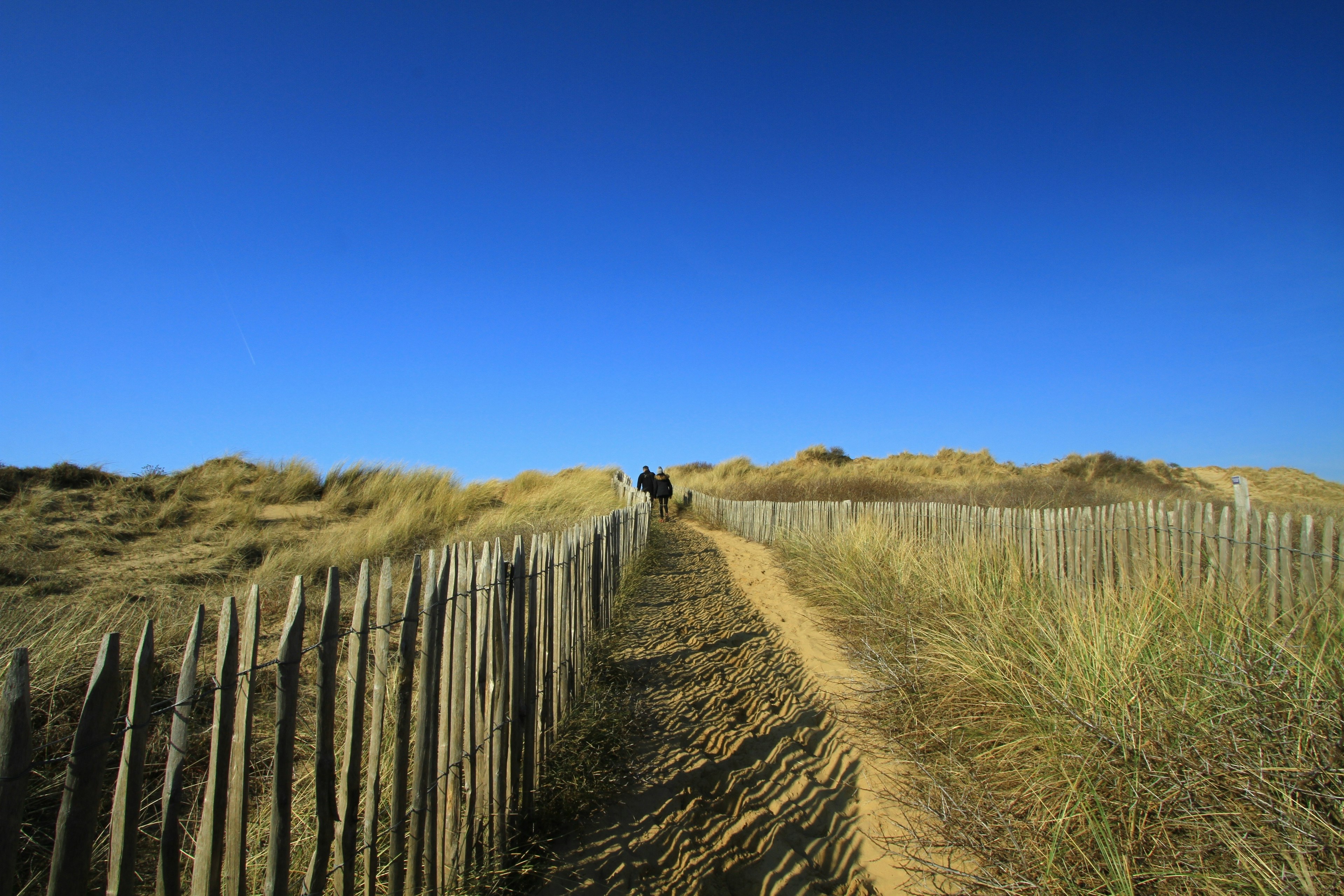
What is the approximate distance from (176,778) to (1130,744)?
11.2 ft

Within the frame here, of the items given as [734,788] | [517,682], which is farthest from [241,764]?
[734,788]

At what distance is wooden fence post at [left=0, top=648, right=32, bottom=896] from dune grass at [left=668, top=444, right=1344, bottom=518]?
12.9 m

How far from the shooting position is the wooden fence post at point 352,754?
201 cm

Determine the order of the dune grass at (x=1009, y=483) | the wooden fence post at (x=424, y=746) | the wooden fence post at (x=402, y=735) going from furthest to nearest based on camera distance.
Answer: the dune grass at (x=1009, y=483) < the wooden fence post at (x=424, y=746) < the wooden fence post at (x=402, y=735)

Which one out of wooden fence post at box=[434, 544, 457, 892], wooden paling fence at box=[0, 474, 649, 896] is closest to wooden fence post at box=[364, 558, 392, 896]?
wooden paling fence at box=[0, 474, 649, 896]

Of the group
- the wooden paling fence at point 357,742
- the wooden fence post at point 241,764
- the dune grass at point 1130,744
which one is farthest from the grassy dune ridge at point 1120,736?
the wooden fence post at point 241,764

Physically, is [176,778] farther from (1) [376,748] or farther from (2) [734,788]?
(2) [734,788]

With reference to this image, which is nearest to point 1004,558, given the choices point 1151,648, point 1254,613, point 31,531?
point 1254,613

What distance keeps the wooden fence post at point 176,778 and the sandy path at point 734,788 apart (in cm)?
157

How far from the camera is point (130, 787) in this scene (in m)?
1.42

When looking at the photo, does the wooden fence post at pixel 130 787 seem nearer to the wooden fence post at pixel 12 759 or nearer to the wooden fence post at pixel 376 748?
the wooden fence post at pixel 12 759

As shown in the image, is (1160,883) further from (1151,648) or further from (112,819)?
(112,819)

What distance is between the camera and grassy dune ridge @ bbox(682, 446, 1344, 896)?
2344 mm

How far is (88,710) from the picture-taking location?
1.30 metres
